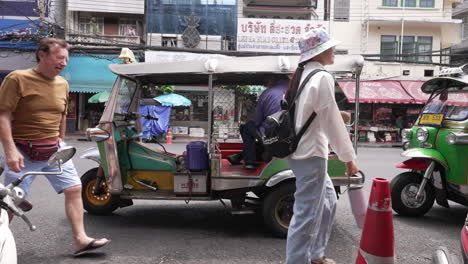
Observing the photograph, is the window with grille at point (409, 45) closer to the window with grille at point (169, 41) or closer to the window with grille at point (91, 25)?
the window with grille at point (169, 41)

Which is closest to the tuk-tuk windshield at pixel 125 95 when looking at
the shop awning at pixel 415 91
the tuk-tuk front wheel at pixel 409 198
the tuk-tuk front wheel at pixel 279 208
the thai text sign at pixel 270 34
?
the tuk-tuk front wheel at pixel 279 208

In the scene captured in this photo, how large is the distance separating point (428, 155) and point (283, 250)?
8.01 feet

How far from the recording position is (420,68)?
24.8 meters

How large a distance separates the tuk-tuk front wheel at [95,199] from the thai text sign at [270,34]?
1766 centimetres

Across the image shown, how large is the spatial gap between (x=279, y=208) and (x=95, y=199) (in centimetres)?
248

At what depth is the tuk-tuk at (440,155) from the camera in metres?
5.23

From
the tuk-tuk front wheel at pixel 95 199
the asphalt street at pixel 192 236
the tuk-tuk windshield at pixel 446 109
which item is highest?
the tuk-tuk windshield at pixel 446 109

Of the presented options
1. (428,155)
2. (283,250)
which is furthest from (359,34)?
(283,250)

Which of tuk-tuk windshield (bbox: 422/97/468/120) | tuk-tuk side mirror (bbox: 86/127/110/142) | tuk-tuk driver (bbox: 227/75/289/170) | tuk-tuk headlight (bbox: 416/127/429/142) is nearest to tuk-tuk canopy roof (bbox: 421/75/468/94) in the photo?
tuk-tuk windshield (bbox: 422/97/468/120)

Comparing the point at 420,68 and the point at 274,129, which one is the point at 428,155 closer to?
the point at 274,129

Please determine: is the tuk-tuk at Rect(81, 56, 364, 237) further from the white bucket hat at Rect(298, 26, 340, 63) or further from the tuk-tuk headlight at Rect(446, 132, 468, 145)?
the white bucket hat at Rect(298, 26, 340, 63)

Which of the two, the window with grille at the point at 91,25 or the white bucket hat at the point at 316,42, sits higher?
the window with grille at the point at 91,25

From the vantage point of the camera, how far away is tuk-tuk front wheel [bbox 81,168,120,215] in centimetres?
550

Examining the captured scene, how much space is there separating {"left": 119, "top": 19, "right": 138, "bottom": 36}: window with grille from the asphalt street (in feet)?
63.1
